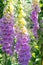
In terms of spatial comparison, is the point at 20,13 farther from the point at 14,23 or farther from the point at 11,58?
the point at 11,58

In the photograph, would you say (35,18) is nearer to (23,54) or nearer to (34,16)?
(34,16)

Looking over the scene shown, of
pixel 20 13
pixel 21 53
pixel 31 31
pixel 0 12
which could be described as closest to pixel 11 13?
pixel 20 13

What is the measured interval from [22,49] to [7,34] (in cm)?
16

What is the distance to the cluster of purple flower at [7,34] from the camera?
7.54 ft

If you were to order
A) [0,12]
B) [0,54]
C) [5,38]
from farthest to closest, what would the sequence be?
[0,12] < [0,54] < [5,38]

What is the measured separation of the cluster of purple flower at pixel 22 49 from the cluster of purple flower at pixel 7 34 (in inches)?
2.2

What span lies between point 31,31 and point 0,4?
56 centimetres

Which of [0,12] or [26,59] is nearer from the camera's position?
[26,59]

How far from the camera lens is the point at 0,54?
111 inches

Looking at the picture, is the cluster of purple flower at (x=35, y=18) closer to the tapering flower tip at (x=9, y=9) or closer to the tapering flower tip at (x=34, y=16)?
the tapering flower tip at (x=34, y=16)

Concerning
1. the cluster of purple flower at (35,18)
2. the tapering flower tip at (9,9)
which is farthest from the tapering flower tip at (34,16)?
the tapering flower tip at (9,9)

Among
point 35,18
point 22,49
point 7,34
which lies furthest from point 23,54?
point 35,18

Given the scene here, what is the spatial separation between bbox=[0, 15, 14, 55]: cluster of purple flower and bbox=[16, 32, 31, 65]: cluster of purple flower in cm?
6

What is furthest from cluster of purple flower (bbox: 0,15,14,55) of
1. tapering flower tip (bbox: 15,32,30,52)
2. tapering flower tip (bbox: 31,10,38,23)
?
tapering flower tip (bbox: 31,10,38,23)
